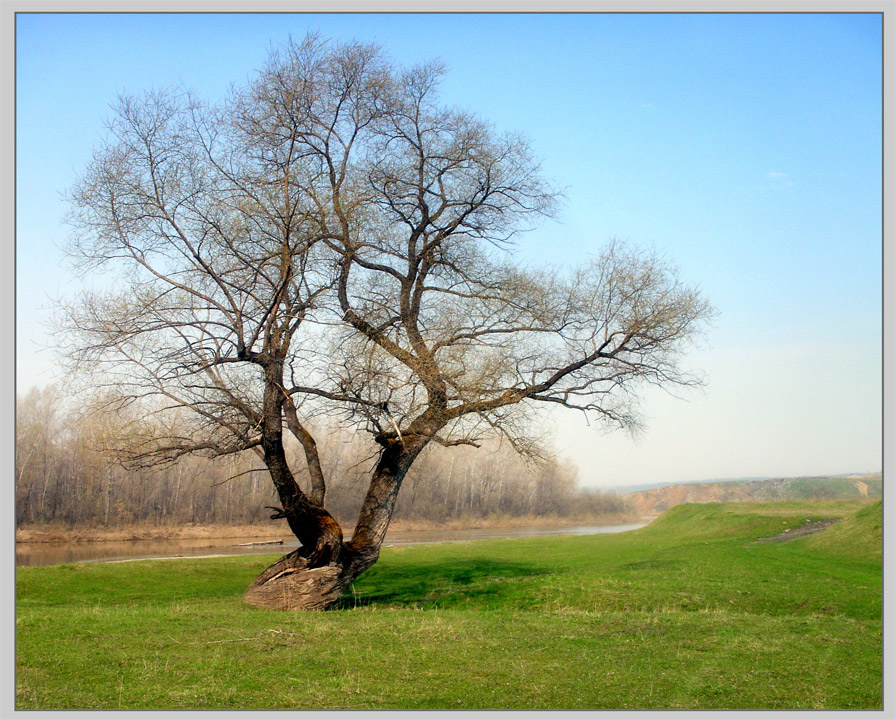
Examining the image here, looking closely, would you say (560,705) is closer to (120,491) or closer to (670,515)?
(670,515)

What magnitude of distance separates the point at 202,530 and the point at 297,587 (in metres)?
36.3

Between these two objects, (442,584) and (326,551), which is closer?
(326,551)

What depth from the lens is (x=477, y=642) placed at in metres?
9.20

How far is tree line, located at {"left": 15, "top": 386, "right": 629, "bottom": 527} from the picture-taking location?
33.2 meters

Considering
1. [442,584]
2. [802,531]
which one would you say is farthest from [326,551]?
[802,531]

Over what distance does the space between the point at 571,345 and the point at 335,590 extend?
745 cm

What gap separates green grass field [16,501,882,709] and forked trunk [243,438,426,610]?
2.70 feet

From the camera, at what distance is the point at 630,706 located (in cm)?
672

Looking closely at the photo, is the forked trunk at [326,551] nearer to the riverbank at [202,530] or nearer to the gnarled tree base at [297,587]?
the gnarled tree base at [297,587]

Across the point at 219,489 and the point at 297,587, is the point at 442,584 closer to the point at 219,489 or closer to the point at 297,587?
the point at 297,587

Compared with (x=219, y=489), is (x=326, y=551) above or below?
below

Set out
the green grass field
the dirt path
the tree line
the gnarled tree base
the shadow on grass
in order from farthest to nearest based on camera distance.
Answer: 1. the tree line
2. the dirt path
3. the shadow on grass
4. the gnarled tree base
5. the green grass field

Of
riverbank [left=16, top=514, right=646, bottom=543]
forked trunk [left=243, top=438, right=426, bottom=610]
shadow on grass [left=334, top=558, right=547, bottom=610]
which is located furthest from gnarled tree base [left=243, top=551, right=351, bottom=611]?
riverbank [left=16, top=514, right=646, bottom=543]

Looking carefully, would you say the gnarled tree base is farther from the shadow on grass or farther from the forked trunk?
the shadow on grass
